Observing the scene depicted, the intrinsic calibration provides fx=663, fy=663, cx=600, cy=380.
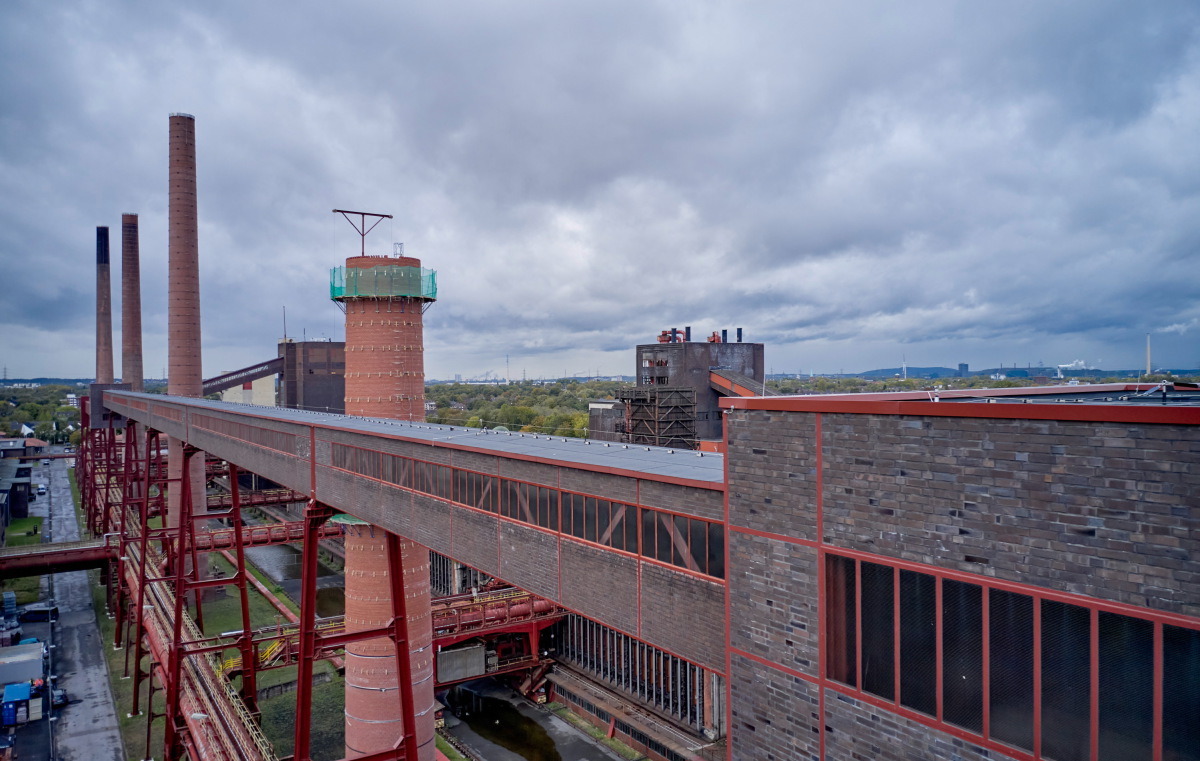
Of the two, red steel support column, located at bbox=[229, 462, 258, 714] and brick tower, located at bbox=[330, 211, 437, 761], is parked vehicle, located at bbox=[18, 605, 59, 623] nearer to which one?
red steel support column, located at bbox=[229, 462, 258, 714]

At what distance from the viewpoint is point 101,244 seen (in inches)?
2138

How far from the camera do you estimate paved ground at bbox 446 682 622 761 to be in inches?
854

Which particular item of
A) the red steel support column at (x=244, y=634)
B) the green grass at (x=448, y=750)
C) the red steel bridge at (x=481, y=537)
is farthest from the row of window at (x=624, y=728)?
the red steel support column at (x=244, y=634)

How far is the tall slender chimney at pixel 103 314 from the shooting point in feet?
175

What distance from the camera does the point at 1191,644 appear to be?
15.2 feet

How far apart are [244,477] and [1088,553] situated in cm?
6499

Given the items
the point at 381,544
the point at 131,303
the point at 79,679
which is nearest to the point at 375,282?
the point at 381,544

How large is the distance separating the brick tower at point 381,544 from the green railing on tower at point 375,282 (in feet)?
0.09

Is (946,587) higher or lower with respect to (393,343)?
lower

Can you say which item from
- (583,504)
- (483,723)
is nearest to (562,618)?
(483,723)

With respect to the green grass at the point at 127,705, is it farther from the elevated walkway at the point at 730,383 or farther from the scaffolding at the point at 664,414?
the elevated walkway at the point at 730,383

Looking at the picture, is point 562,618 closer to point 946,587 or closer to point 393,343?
point 393,343

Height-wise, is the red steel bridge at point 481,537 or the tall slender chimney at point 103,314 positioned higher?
the tall slender chimney at point 103,314

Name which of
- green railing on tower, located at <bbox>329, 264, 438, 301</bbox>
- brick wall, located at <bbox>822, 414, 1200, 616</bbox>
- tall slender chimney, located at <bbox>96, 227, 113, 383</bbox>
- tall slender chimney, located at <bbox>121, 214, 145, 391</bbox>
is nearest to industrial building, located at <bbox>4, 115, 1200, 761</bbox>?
brick wall, located at <bbox>822, 414, 1200, 616</bbox>
